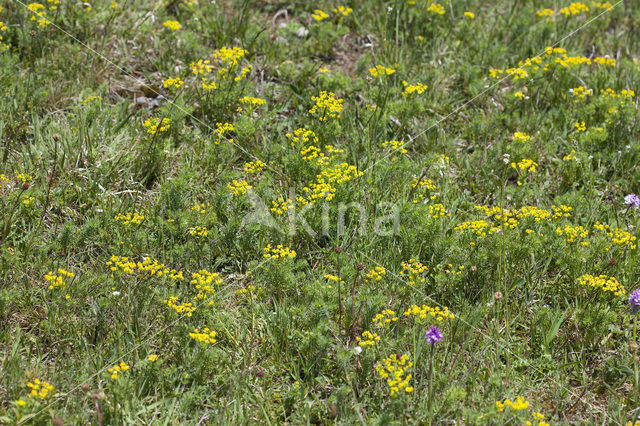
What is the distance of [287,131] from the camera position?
15.4ft

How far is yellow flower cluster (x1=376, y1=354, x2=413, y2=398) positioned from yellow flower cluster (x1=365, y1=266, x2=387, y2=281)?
18.7 inches

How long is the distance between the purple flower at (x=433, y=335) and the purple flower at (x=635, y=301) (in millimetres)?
1148

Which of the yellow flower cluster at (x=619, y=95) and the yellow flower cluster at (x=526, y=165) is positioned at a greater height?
the yellow flower cluster at (x=619, y=95)

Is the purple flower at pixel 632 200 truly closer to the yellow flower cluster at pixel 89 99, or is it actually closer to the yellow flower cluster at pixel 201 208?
the yellow flower cluster at pixel 201 208

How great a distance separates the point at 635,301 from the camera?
339 centimetres

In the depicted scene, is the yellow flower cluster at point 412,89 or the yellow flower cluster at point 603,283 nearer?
the yellow flower cluster at point 603,283

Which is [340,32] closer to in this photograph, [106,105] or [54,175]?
[106,105]

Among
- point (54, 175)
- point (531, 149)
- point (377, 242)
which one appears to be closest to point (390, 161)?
point (377, 242)

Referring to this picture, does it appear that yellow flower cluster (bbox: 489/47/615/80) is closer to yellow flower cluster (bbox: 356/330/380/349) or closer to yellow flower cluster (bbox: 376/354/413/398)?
yellow flower cluster (bbox: 356/330/380/349)

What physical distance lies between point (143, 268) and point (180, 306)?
1.03ft

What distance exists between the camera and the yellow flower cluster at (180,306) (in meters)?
3.04

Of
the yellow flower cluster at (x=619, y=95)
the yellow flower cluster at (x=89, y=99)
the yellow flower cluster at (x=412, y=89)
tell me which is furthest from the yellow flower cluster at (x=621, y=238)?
the yellow flower cluster at (x=89, y=99)

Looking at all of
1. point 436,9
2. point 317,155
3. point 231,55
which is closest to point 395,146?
point 317,155

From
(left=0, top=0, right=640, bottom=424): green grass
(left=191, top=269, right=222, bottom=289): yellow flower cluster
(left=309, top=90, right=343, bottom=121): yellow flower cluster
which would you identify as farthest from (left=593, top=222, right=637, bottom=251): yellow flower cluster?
(left=191, top=269, right=222, bottom=289): yellow flower cluster
